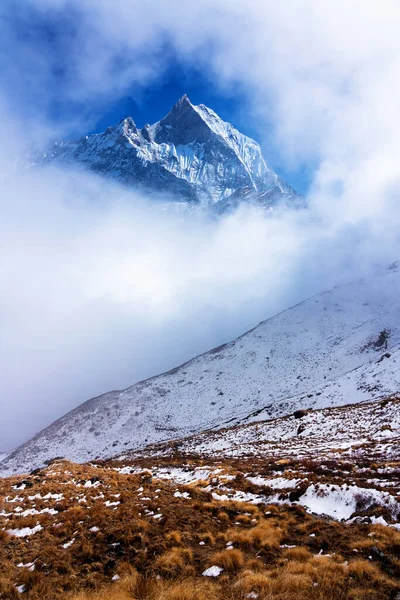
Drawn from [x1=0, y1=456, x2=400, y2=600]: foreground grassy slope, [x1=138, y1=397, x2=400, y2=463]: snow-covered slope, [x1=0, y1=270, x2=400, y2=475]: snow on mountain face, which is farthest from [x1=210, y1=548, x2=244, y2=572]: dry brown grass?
[x1=0, y1=270, x2=400, y2=475]: snow on mountain face

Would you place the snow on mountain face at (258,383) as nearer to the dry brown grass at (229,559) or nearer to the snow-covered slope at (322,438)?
the snow-covered slope at (322,438)

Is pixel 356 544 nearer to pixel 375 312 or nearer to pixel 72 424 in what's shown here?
pixel 72 424

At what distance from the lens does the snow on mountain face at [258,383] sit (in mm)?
69000

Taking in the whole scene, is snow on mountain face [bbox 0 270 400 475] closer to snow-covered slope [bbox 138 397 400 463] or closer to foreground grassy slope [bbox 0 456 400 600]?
snow-covered slope [bbox 138 397 400 463]

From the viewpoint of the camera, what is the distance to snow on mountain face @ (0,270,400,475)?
69000 mm

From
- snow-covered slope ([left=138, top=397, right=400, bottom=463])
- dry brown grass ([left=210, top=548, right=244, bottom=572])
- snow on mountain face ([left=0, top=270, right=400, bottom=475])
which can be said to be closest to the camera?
dry brown grass ([left=210, top=548, right=244, bottom=572])

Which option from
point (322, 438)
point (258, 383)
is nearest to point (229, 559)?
point (322, 438)

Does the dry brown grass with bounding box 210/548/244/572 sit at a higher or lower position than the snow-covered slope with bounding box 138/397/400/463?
higher

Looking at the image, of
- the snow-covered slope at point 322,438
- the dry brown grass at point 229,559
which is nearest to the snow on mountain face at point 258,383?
the snow-covered slope at point 322,438

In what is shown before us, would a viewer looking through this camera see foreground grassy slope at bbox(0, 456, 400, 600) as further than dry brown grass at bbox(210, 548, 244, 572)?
No

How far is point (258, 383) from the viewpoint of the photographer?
9294cm

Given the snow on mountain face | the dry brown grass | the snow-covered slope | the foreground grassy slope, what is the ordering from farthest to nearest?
1. the snow on mountain face
2. the snow-covered slope
3. the dry brown grass
4. the foreground grassy slope

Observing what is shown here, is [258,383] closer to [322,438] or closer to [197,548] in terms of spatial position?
[322,438]

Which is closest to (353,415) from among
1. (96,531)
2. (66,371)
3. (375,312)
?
(96,531)
